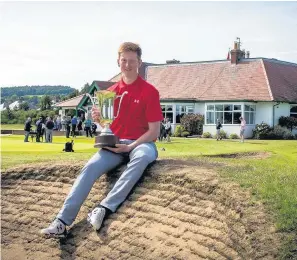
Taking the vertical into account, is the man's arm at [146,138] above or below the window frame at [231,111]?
below

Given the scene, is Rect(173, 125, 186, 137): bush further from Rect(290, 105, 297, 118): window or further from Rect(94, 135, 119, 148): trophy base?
Rect(94, 135, 119, 148): trophy base

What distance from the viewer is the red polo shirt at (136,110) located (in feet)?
28.8

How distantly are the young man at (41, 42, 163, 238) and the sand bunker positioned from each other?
0.33 metres

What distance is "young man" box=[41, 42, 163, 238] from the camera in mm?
8562

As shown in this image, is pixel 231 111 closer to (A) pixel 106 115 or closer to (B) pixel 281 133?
(B) pixel 281 133

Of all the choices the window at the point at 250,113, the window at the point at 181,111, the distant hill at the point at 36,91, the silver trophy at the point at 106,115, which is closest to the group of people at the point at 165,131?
the window at the point at 250,113

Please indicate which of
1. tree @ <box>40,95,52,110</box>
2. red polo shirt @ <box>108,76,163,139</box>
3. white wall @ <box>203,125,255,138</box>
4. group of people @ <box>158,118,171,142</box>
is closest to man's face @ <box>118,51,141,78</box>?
red polo shirt @ <box>108,76,163,139</box>

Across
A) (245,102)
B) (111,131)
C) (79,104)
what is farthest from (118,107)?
(79,104)

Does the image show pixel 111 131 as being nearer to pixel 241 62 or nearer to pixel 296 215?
pixel 296 215

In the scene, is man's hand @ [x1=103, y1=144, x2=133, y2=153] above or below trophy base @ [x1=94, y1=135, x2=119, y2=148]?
below

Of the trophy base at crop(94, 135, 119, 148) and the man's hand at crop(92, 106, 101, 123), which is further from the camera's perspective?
the man's hand at crop(92, 106, 101, 123)

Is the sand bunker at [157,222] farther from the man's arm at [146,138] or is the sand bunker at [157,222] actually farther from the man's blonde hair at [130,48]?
the man's blonde hair at [130,48]

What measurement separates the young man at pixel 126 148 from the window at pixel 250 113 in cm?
3363

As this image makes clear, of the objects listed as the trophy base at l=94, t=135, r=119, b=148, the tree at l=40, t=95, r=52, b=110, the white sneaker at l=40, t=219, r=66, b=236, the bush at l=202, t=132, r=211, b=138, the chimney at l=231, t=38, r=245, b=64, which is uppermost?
the chimney at l=231, t=38, r=245, b=64
